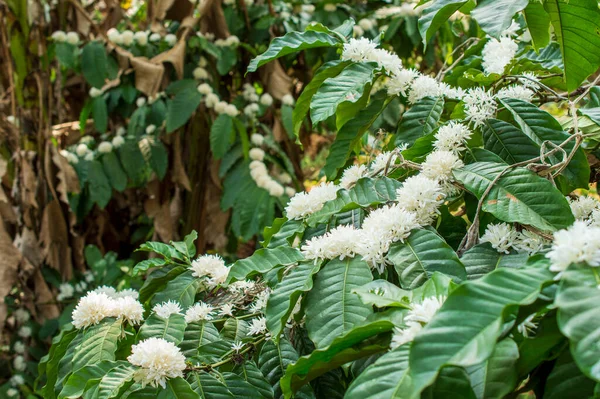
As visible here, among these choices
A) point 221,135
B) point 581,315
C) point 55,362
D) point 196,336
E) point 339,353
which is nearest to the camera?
point 581,315

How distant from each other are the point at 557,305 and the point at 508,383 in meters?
0.08

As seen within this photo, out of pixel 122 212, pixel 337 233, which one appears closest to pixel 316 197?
pixel 337 233

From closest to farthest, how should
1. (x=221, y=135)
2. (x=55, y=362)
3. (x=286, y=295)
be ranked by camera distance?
(x=286, y=295) < (x=55, y=362) < (x=221, y=135)

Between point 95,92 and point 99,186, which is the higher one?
point 95,92

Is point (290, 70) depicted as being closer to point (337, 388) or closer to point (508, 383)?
point (337, 388)

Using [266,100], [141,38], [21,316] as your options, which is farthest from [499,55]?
[21,316]

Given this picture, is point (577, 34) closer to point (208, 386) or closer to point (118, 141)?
point (208, 386)

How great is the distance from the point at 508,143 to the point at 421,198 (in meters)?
0.21

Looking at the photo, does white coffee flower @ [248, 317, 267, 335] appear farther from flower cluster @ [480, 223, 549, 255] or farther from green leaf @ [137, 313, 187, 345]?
flower cluster @ [480, 223, 549, 255]

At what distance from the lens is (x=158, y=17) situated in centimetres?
238

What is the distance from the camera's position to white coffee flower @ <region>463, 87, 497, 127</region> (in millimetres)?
842

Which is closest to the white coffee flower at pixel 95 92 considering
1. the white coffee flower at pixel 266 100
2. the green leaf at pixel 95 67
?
the green leaf at pixel 95 67

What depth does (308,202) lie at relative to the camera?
31.6 inches

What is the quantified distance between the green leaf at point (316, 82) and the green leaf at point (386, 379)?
0.57 meters
